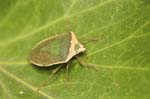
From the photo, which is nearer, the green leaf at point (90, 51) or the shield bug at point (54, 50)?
the green leaf at point (90, 51)

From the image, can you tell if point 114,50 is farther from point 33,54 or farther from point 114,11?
point 33,54

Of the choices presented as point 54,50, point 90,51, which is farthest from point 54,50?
point 90,51

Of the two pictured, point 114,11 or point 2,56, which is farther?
point 2,56

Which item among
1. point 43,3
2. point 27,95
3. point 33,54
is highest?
point 43,3

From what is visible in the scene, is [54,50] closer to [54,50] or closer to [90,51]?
[54,50]

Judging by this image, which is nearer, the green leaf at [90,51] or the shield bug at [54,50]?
the green leaf at [90,51]

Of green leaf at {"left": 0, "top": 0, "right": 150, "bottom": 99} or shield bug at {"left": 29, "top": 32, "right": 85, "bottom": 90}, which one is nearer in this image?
green leaf at {"left": 0, "top": 0, "right": 150, "bottom": 99}

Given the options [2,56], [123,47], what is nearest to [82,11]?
[123,47]

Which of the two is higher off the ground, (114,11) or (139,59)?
(114,11)
